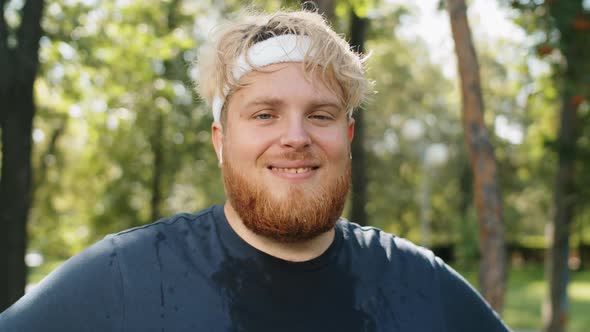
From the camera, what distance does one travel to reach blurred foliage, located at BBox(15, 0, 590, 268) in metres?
10.2

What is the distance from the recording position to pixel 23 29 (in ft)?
22.9

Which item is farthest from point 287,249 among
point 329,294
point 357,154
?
point 357,154

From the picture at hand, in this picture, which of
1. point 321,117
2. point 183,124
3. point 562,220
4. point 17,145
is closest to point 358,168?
point 562,220

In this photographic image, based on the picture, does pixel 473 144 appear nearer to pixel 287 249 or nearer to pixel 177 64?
pixel 287 249

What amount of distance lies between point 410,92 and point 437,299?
25.1 m

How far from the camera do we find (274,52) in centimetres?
206

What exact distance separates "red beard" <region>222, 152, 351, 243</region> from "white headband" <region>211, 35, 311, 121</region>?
0.98 ft

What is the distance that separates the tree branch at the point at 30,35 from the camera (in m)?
6.86

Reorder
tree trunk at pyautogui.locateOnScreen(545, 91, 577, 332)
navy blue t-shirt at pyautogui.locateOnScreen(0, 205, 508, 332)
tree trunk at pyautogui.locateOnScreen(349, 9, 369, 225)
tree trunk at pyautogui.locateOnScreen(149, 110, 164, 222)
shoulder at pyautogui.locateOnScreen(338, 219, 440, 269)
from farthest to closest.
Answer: tree trunk at pyautogui.locateOnScreen(149, 110, 164, 222), tree trunk at pyautogui.locateOnScreen(349, 9, 369, 225), tree trunk at pyautogui.locateOnScreen(545, 91, 577, 332), shoulder at pyautogui.locateOnScreen(338, 219, 440, 269), navy blue t-shirt at pyautogui.locateOnScreen(0, 205, 508, 332)

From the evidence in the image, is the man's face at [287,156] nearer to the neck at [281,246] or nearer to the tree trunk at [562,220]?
the neck at [281,246]

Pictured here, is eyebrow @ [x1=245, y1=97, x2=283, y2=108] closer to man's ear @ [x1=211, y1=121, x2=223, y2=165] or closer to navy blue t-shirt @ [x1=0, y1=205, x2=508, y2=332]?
man's ear @ [x1=211, y1=121, x2=223, y2=165]

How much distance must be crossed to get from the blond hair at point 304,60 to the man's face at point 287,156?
0.06 m

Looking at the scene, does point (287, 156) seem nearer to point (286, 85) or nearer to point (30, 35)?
point (286, 85)

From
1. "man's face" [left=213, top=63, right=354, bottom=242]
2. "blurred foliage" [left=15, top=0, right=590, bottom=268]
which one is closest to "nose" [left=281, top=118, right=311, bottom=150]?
"man's face" [left=213, top=63, right=354, bottom=242]
